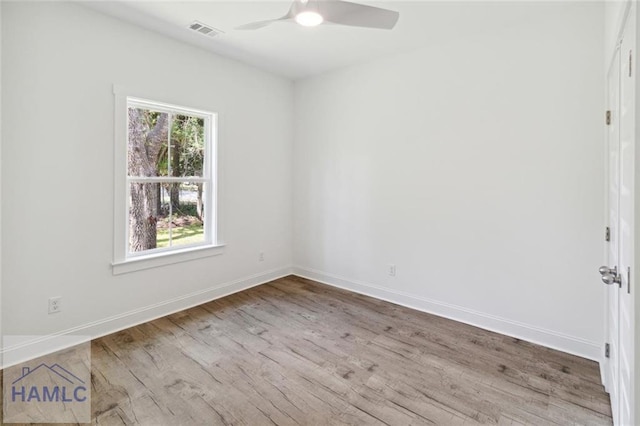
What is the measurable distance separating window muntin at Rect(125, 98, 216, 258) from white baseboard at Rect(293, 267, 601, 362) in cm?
182

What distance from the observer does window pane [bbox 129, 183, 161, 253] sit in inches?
121

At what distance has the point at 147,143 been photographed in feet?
10.3

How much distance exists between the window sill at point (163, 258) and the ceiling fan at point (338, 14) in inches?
94.3

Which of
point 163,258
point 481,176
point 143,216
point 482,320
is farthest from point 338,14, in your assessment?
point 482,320

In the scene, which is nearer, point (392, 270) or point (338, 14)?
point (338, 14)

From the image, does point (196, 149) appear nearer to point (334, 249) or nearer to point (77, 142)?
point (77, 142)

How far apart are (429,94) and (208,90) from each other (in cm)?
233

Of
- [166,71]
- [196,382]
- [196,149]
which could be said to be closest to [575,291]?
[196,382]

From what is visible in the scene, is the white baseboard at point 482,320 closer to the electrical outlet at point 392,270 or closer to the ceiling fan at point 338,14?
the electrical outlet at point 392,270

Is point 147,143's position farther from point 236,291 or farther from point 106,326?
point 236,291

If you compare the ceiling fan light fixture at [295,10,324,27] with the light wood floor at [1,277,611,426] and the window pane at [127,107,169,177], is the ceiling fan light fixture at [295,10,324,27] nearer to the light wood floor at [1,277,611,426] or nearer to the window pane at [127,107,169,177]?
the window pane at [127,107,169,177]

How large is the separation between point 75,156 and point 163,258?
1.18 meters

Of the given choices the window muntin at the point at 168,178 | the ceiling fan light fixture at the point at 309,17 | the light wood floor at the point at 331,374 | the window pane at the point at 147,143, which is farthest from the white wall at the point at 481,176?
the window pane at the point at 147,143

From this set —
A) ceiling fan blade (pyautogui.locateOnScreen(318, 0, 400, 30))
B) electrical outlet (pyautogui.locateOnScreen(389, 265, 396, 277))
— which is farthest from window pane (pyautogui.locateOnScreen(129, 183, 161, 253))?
electrical outlet (pyautogui.locateOnScreen(389, 265, 396, 277))
